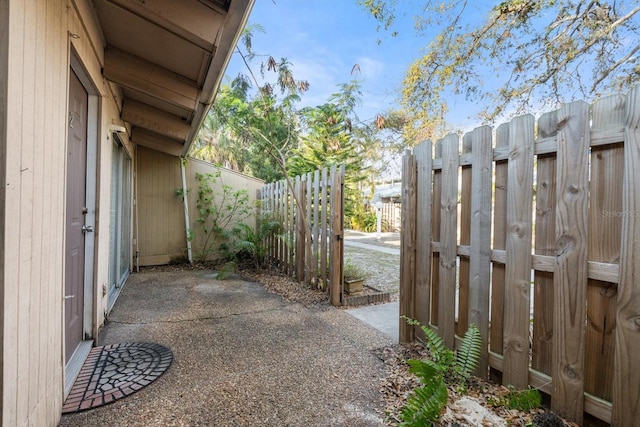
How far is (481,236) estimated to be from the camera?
6.38 feet

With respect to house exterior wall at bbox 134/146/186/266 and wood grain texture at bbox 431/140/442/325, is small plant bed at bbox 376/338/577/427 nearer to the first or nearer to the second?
wood grain texture at bbox 431/140/442/325

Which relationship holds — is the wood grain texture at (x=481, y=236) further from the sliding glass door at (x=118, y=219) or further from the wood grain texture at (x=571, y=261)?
the sliding glass door at (x=118, y=219)

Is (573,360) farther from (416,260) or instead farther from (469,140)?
(469,140)

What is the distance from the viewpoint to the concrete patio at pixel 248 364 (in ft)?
5.37

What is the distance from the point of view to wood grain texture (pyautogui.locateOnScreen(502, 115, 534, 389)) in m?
1.70

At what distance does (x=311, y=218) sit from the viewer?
427 centimetres

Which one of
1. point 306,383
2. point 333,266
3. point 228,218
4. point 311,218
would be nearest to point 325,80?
point 228,218

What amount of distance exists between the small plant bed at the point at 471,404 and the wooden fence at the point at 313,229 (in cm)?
163

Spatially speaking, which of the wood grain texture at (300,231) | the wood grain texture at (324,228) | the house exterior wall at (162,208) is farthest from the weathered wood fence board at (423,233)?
the house exterior wall at (162,208)

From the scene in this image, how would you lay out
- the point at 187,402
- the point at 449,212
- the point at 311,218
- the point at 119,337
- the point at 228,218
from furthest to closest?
1. the point at 228,218
2. the point at 311,218
3. the point at 119,337
4. the point at 449,212
5. the point at 187,402

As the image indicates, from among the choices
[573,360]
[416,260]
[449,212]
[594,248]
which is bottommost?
[573,360]

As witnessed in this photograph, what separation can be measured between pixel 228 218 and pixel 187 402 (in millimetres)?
4856

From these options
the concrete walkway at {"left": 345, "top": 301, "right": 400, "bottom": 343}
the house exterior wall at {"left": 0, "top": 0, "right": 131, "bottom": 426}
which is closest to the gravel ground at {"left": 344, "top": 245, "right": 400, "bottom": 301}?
the concrete walkway at {"left": 345, "top": 301, "right": 400, "bottom": 343}

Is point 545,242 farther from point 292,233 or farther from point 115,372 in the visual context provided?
point 292,233
